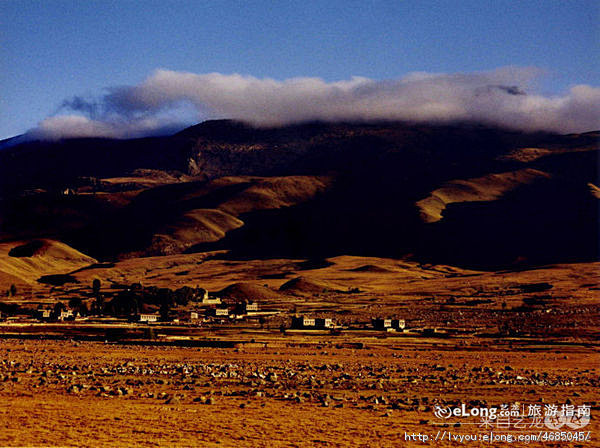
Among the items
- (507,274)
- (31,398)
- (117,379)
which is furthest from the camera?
(507,274)

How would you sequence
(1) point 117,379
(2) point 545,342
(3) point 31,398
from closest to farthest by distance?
(3) point 31,398 < (1) point 117,379 < (2) point 545,342

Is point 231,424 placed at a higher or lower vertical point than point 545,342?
higher

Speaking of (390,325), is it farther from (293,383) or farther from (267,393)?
(267,393)

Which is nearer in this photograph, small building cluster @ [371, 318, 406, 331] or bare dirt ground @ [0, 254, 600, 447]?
bare dirt ground @ [0, 254, 600, 447]

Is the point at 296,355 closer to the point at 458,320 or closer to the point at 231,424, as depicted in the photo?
the point at 231,424

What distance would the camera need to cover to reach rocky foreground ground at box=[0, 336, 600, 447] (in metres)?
22.3

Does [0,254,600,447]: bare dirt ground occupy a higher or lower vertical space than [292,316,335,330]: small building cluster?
higher

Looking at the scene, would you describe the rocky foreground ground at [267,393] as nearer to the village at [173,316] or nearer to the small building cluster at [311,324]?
the small building cluster at [311,324]

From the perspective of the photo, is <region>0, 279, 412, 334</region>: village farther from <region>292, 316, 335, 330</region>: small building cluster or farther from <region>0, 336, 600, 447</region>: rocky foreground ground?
<region>0, 336, 600, 447</region>: rocky foreground ground

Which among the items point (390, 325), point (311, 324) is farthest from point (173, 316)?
point (390, 325)

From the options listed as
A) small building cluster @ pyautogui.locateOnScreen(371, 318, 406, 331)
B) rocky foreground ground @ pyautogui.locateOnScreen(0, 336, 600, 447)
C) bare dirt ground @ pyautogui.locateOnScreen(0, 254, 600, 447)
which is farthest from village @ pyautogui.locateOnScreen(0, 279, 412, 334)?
rocky foreground ground @ pyautogui.locateOnScreen(0, 336, 600, 447)

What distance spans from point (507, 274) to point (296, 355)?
480 feet

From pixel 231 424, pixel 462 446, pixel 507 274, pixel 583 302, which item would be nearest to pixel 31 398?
pixel 231 424

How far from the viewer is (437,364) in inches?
1797
